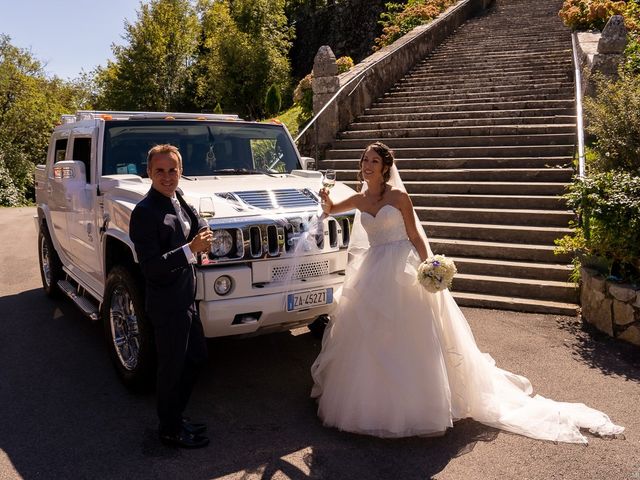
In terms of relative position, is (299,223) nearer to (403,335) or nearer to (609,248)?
(403,335)

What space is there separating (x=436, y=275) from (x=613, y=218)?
2.81 m

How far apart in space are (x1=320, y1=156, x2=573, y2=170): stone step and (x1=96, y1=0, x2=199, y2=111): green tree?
3224 centimetres

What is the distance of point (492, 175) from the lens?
357 inches

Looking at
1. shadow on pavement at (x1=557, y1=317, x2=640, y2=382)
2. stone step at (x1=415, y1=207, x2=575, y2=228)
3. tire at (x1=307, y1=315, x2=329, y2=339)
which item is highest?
stone step at (x1=415, y1=207, x2=575, y2=228)

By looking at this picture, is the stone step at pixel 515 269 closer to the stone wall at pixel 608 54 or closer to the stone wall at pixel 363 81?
the stone wall at pixel 608 54

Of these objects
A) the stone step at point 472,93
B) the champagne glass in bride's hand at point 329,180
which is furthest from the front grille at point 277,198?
the stone step at point 472,93

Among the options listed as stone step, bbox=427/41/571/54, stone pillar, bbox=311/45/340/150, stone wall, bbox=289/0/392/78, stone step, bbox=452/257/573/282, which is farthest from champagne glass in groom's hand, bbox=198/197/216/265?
stone wall, bbox=289/0/392/78

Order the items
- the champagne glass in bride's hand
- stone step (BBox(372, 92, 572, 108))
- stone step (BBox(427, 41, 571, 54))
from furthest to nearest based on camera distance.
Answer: stone step (BBox(427, 41, 571, 54)), stone step (BBox(372, 92, 572, 108)), the champagne glass in bride's hand

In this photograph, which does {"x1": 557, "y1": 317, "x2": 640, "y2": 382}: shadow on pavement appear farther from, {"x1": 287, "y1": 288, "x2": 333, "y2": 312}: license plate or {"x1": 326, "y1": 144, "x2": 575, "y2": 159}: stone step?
{"x1": 326, "y1": 144, "x2": 575, "y2": 159}: stone step

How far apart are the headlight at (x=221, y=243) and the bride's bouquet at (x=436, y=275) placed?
4.55 ft

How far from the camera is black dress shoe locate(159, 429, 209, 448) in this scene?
350 centimetres

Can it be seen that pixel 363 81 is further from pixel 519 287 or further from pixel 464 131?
pixel 519 287

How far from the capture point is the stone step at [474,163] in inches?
351

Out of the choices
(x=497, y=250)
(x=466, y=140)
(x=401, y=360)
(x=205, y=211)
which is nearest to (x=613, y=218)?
(x=497, y=250)
